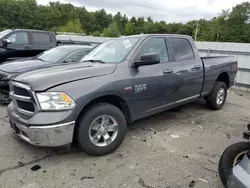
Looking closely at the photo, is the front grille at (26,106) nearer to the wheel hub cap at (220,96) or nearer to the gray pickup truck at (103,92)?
the gray pickup truck at (103,92)

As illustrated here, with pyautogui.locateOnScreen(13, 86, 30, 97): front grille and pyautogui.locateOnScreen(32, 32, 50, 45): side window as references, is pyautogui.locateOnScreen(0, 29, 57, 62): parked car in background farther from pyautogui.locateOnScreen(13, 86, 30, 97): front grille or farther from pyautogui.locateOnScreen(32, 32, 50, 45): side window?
pyautogui.locateOnScreen(13, 86, 30, 97): front grille

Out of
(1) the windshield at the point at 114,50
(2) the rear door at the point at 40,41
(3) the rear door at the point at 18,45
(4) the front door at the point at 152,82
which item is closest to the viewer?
(4) the front door at the point at 152,82

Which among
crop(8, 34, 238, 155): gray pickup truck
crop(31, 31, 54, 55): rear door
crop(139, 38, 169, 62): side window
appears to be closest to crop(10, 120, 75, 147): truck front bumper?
crop(8, 34, 238, 155): gray pickup truck

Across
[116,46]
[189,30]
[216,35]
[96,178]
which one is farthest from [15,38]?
[189,30]

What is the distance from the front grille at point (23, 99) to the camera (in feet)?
9.23

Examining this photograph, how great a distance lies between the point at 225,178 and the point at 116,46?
276cm

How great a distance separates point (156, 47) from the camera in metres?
4.07

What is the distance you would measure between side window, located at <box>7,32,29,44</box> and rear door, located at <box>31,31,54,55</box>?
27 centimetres

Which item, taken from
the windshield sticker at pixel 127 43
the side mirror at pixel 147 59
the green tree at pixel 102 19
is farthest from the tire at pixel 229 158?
the green tree at pixel 102 19

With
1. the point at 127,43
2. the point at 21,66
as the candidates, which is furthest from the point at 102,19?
the point at 127,43

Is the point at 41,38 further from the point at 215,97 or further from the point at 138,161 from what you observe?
the point at 138,161

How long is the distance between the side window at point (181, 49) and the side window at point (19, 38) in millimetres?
6715

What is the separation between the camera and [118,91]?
3.25 metres

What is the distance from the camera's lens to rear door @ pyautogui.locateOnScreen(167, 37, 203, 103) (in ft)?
13.9
